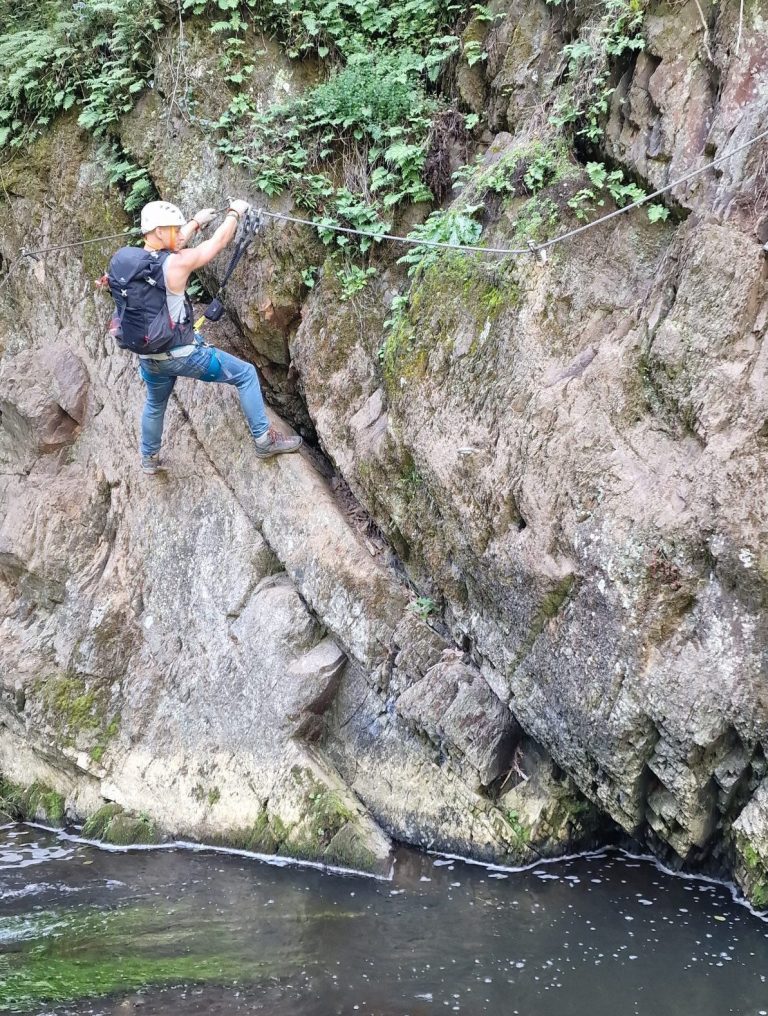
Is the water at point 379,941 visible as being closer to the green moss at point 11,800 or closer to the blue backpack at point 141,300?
the green moss at point 11,800

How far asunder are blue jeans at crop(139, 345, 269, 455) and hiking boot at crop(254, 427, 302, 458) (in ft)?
0.28

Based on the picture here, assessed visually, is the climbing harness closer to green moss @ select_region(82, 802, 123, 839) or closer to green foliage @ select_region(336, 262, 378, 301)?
green foliage @ select_region(336, 262, 378, 301)

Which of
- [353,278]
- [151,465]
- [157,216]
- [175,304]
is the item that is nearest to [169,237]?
[157,216]

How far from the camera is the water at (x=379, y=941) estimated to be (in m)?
6.00

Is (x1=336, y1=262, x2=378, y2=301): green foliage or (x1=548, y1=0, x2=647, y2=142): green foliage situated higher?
(x1=548, y1=0, x2=647, y2=142): green foliage

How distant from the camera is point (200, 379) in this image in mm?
8672

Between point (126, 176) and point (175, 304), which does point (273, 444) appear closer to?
point (175, 304)

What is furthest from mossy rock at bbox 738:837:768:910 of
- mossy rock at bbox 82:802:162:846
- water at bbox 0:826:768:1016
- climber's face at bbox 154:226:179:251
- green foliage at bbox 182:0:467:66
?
green foliage at bbox 182:0:467:66

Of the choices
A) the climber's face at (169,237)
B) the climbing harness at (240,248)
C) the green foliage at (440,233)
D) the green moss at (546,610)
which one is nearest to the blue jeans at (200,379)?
the climbing harness at (240,248)

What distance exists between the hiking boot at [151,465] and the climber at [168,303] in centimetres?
91

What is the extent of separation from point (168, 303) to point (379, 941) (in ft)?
17.3

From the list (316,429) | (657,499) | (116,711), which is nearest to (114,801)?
(116,711)

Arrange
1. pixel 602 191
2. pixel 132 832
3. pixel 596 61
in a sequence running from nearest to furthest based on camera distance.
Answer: pixel 602 191 → pixel 596 61 → pixel 132 832

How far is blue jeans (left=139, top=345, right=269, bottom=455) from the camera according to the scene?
8.37 meters
